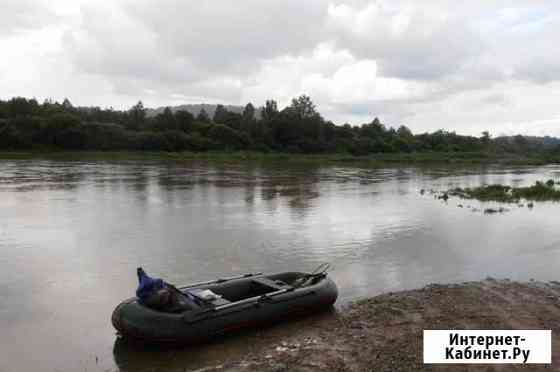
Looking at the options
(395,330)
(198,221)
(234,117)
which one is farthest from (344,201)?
(234,117)

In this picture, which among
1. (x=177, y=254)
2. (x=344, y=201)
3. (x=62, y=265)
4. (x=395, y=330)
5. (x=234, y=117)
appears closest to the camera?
(x=395, y=330)

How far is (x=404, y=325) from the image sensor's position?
1021 centimetres

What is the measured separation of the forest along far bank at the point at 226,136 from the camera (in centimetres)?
10119

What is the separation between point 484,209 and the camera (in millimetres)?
29250

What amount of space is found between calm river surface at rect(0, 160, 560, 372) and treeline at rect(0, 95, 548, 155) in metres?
73.2

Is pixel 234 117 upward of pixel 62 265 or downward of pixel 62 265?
upward

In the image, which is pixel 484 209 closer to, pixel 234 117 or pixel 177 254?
pixel 177 254

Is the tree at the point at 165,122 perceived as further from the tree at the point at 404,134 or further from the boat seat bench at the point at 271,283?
the boat seat bench at the point at 271,283

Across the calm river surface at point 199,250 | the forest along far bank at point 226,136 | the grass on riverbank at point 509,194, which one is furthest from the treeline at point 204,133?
the grass on riverbank at point 509,194

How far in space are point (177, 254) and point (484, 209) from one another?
1928 cm

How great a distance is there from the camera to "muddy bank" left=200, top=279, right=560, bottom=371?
8383 millimetres

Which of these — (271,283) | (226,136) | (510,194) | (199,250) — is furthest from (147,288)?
(226,136)

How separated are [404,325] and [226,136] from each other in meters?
108

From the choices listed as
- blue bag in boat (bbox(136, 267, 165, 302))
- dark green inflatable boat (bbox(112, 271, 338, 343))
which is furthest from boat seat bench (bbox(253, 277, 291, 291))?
blue bag in boat (bbox(136, 267, 165, 302))
